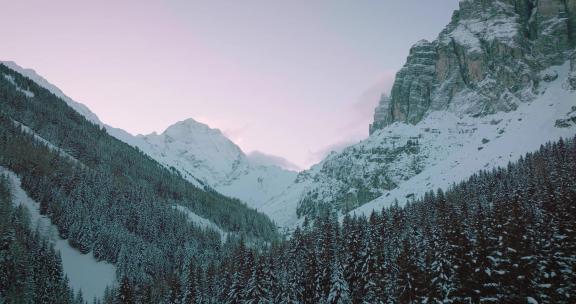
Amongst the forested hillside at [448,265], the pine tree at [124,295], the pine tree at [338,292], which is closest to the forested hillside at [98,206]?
the pine tree at [124,295]

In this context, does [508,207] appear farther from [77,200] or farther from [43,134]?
[43,134]

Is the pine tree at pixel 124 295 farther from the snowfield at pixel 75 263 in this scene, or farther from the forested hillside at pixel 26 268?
the snowfield at pixel 75 263

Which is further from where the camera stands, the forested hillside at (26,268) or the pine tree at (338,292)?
the forested hillside at (26,268)

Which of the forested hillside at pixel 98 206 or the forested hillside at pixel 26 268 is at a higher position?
the forested hillside at pixel 98 206

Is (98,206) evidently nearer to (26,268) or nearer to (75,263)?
(75,263)

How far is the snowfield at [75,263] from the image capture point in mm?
108562

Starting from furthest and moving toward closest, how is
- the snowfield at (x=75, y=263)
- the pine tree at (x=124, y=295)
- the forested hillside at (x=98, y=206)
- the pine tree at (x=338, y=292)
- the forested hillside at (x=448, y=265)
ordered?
the forested hillside at (x=98, y=206) < the snowfield at (x=75, y=263) < the pine tree at (x=124, y=295) < the pine tree at (x=338, y=292) < the forested hillside at (x=448, y=265)

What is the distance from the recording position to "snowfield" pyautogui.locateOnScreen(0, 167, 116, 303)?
108562 mm

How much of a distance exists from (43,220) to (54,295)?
144 feet

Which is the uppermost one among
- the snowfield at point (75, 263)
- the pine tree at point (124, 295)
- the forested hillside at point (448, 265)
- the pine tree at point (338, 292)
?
the forested hillside at point (448, 265)

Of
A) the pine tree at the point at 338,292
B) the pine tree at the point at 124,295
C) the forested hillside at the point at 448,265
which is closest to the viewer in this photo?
the forested hillside at the point at 448,265

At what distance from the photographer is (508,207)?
47.3 meters

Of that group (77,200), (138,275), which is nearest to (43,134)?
(77,200)

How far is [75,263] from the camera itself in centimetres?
11531
